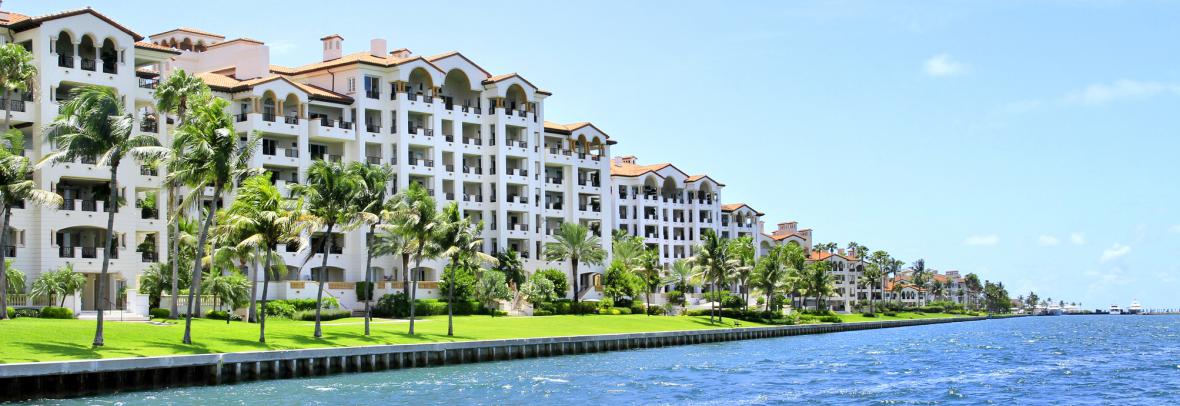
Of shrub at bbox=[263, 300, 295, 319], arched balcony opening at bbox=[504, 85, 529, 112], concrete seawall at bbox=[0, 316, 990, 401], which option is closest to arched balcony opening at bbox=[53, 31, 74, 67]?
shrub at bbox=[263, 300, 295, 319]

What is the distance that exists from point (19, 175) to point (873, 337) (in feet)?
294

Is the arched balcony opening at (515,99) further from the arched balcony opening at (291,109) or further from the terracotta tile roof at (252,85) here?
the arched balcony opening at (291,109)

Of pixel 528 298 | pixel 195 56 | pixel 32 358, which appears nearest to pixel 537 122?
pixel 528 298

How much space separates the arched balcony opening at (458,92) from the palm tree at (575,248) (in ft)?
51.0

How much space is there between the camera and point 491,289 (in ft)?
367

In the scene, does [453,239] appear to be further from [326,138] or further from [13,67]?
[326,138]

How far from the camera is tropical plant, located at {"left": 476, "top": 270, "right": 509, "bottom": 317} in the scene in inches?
4390

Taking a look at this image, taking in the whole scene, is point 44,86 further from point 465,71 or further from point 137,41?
point 465,71

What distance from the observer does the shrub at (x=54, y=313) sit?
77.6m

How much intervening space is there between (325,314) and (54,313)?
2170 centimetres

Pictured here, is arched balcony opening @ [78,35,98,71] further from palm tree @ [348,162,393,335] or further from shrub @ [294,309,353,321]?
palm tree @ [348,162,393,335]

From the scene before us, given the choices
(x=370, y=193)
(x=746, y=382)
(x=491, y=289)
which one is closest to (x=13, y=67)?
(x=370, y=193)

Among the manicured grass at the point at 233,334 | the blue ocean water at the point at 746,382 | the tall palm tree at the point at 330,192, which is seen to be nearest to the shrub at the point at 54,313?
the manicured grass at the point at 233,334

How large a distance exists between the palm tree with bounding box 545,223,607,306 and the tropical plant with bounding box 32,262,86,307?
5493cm
